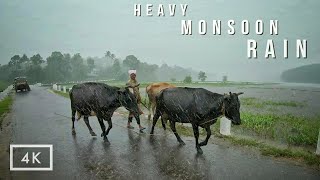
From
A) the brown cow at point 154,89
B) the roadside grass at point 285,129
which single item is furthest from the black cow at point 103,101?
the roadside grass at point 285,129

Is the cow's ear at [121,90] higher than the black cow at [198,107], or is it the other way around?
the cow's ear at [121,90]

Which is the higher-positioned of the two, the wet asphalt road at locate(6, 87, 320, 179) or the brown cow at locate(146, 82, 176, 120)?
the brown cow at locate(146, 82, 176, 120)

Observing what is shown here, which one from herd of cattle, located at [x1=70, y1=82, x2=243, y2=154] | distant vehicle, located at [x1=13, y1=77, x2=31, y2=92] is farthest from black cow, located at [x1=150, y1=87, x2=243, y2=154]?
distant vehicle, located at [x1=13, y1=77, x2=31, y2=92]

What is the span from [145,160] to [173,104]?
216 cm

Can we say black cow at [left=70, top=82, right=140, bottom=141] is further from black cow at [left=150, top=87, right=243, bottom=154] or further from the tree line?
the tree line

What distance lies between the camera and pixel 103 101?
10016 millimetres

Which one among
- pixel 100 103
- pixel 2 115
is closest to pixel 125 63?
pixel 2 115

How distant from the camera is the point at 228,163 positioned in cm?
782

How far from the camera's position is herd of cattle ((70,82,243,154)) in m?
8.55

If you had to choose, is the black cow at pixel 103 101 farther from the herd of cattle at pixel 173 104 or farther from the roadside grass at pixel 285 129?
the roadside grass at pixel 285 129

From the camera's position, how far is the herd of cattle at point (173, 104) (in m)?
8.55

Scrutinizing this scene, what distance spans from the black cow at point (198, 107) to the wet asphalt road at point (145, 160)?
2.39ft

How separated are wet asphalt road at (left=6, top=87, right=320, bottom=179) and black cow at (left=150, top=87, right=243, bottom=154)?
73 centimetres

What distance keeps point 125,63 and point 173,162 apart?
90.1 m
